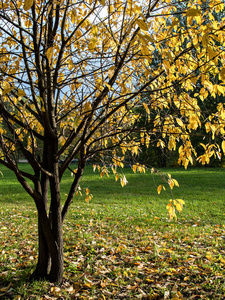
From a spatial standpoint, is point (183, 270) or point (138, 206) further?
point (138, 206)

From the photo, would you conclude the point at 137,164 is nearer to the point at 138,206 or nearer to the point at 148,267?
the point at 148,267

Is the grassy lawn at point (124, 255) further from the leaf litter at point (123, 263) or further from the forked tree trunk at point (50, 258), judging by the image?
the forked tree trunk at point (50, 258)

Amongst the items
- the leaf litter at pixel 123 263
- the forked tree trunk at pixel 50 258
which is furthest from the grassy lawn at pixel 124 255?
the forked tree trunk at pixel 50 258

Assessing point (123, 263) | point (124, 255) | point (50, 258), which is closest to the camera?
point (50, 258)

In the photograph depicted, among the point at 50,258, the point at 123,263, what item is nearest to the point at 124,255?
the point at 123,263

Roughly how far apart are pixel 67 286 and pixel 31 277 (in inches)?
17.9

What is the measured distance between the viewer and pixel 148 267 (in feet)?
11.2

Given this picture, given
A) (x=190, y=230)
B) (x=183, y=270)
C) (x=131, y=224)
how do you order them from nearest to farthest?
(x=183, y=270) → (x=190, y=230) → (x=131, y=224)

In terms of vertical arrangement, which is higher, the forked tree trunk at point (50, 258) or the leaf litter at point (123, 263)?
the forked tree trunk at point (50, 258)

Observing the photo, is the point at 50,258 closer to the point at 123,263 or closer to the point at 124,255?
the point at 123,263

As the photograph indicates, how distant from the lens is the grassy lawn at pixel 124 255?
2.84 m

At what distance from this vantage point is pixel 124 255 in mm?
3768

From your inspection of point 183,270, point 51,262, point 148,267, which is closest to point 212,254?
point 183,270

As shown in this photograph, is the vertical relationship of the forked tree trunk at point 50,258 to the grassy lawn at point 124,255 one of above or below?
above
